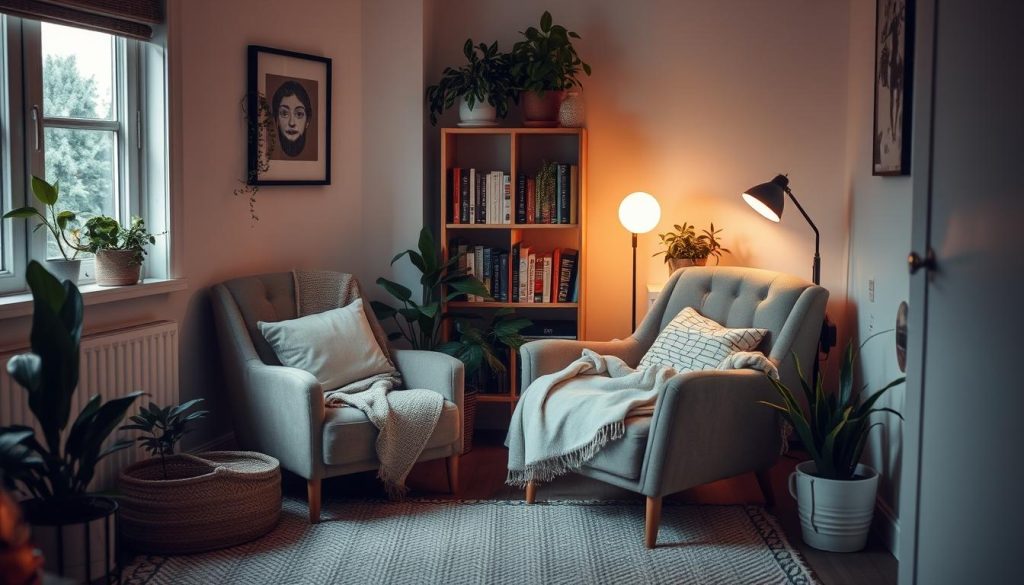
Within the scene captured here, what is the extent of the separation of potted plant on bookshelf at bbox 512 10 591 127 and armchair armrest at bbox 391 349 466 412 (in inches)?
50.1

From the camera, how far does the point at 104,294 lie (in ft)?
11.8

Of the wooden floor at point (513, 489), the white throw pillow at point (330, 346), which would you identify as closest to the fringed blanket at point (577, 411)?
the wooden floor at point (513, 489)

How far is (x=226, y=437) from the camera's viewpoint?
446 centimetres

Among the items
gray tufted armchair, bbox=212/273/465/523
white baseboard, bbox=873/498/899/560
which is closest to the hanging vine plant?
gray tufted armchair, bbox=212/273/465/523

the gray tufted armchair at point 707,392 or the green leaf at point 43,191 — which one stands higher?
the green leaf at point 43,191

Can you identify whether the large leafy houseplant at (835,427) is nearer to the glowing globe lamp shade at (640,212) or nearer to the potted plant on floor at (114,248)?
the glowing globe lamp shade at (640,212)

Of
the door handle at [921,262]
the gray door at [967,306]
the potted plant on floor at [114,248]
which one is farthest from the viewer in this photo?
the potted plant on floor at [114,248]

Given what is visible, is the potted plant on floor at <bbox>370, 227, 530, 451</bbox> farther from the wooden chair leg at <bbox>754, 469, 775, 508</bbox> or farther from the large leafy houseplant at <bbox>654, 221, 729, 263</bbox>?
the wooden chair leg at <bbox>754, 469, 775, 508</bbox>

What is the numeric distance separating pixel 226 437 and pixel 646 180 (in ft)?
7.43

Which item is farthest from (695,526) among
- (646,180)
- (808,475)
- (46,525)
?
(46,525)

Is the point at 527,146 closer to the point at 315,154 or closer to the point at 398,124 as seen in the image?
the point at 398,124

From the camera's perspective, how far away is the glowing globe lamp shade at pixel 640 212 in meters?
4.71

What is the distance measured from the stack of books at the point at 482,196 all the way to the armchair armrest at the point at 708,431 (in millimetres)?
1571

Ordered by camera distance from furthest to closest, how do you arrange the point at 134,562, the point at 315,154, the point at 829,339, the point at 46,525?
1. the point at 315,154
2. the point at 829,339
3. the point at 134,562
4. the point at 46,525
